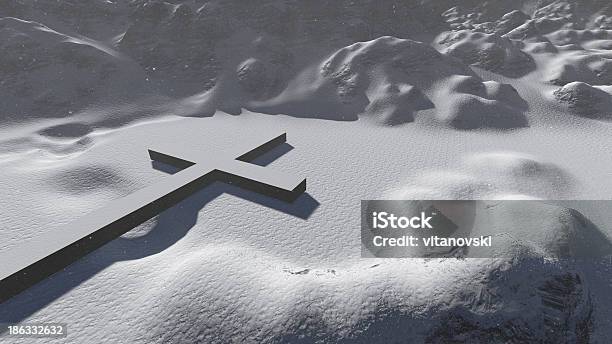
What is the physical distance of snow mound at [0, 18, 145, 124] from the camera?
784 inches

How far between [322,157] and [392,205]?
4236 mm

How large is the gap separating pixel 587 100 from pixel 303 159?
1662 cm

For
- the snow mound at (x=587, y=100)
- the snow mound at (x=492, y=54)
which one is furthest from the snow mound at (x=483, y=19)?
the snow mound at (x=587, y=100)

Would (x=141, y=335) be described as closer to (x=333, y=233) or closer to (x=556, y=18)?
(x=333, y=233)

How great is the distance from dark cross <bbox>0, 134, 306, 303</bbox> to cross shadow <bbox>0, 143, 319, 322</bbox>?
180 mm

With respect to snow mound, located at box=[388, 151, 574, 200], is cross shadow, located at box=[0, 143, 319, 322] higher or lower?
higher

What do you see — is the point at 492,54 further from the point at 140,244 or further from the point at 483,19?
the point at 140,244

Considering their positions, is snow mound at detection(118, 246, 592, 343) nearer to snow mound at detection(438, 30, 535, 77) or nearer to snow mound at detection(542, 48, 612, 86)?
snow mound at detection(542, 48, 612, 86)

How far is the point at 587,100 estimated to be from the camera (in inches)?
752

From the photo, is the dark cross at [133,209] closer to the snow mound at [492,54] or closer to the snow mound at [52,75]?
the snow mound at [52,75]

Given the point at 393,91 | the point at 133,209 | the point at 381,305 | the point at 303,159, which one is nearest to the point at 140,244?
the point at 133,209

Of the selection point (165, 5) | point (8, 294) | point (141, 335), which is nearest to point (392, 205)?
point (141, 335)

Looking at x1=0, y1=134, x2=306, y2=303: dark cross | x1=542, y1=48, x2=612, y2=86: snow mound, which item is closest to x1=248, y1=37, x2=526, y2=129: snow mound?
x1=542, y1=48, x2=612, y2=86: snow mound

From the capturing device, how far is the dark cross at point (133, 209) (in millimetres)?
7594
